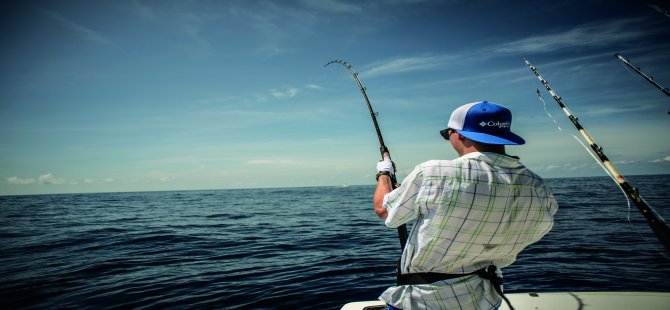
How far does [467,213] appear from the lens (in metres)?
1.67

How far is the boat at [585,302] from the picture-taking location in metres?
3.53

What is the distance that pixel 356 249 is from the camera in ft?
34.6

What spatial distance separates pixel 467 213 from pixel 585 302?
3503 millimetres

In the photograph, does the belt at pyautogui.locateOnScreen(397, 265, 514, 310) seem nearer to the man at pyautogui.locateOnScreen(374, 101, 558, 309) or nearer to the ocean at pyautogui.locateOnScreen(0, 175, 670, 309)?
the man at pyautogui.locateOnScreen(374, 101, 558, 309)

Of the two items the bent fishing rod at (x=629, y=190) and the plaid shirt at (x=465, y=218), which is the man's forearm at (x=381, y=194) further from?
the bent fishing rod at (x=629, y=190)

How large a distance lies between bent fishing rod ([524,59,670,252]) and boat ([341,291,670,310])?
182 centimetres

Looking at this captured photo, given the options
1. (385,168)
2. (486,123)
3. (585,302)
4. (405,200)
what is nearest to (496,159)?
(486,123)

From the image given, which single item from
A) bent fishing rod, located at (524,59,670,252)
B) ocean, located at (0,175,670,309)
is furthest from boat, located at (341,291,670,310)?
bent fishing rod, located at (524,59,670,252)

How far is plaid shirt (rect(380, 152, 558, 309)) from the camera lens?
1.66 meters

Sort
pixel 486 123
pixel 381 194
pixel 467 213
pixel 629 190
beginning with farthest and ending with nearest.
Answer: pixel 629 190 < pixel 381 194 < pixel 486 123 < pixel 467 213

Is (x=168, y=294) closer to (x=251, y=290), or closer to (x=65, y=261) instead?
(x=251, y=290)

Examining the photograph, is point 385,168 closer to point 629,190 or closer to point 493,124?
point 493,124

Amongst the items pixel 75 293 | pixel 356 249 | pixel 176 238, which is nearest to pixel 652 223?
pixel 356 249

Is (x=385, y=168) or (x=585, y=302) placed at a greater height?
(x=385, y=168)
